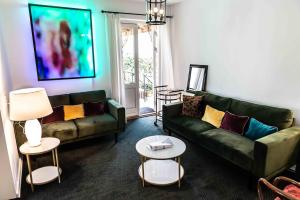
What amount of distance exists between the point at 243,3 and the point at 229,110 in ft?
5.48

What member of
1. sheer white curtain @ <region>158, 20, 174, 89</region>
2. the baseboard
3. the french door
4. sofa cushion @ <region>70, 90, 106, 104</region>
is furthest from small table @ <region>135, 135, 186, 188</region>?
sheer white curtain @ <region>158, 20, 174, 89</region>

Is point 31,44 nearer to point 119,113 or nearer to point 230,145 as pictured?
point 119,113

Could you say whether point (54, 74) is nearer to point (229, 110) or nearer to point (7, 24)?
point (7, 24)

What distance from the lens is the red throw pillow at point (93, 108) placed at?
380 cm

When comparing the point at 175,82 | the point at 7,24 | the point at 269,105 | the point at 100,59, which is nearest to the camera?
the point at 269,105

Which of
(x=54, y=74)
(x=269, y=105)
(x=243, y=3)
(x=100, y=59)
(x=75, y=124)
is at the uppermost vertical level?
(x=243, y=3)

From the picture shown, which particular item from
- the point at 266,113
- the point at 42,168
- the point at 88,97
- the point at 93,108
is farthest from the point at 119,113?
the point at 266,113

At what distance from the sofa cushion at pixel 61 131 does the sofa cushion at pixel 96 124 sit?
103 millimetres

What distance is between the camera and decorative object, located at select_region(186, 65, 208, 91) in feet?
13.5

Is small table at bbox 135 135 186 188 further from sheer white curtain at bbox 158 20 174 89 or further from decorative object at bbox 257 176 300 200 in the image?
sheer white curtain at bbox 158 20 174 89

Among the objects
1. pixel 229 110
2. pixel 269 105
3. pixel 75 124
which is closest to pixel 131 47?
pixel 75 124

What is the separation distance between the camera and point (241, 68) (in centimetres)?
337

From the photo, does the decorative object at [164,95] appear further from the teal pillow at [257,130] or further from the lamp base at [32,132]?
the lamp base at [32,132]

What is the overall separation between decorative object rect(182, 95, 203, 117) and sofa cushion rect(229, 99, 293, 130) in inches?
23.8
